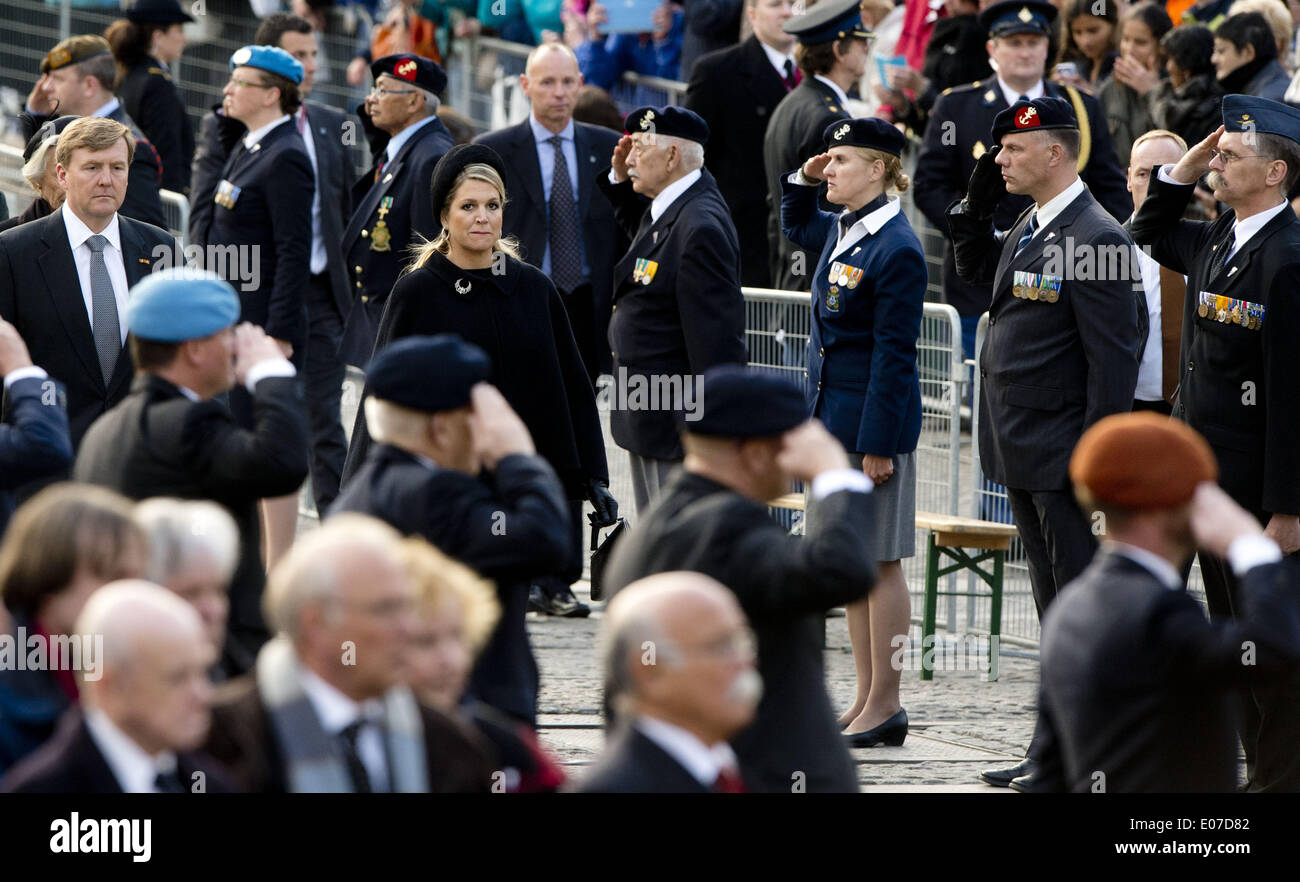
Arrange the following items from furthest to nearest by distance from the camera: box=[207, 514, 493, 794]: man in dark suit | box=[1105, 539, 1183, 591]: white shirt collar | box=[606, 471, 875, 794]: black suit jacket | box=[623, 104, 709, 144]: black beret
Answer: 1. box=[623, 104, 709, 144]: black beret
2. box=[606, 471, 875, 794]: black suit jacket
3. box=[1105, 539, 1183, 591]: white shirt collar
4. box=[207, 514, 493, 794]: man in dark suit

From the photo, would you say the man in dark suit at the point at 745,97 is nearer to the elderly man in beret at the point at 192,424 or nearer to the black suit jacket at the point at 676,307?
the black suit jacket at the point at 676,307

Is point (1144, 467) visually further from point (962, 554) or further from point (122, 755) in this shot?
point (962, 554)

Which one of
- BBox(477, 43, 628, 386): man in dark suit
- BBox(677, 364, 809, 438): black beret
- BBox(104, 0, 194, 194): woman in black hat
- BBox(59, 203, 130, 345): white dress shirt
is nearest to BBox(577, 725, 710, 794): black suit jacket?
BBox(677, 364, 809, 438): black beret

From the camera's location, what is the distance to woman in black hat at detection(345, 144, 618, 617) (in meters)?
6.80

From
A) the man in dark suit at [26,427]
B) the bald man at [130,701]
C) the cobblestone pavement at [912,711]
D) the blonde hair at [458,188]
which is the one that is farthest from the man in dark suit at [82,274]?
the bald man at [130,701]

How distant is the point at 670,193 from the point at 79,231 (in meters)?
2.20

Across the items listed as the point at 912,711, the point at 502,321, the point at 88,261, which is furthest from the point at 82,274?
the point at 912,711

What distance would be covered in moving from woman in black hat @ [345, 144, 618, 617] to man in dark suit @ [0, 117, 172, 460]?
0.96m

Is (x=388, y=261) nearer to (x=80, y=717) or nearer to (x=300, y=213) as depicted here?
(x=300, y=213)

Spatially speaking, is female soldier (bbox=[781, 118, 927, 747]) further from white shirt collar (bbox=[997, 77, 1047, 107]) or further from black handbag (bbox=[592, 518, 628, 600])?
white shirt collar (bbox=[997, 77, 1047, 107])

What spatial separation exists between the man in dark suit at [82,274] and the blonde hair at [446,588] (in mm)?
3377

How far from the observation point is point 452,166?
279 inches

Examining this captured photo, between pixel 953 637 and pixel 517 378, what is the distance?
3.35 metres

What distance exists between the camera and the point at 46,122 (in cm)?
935
